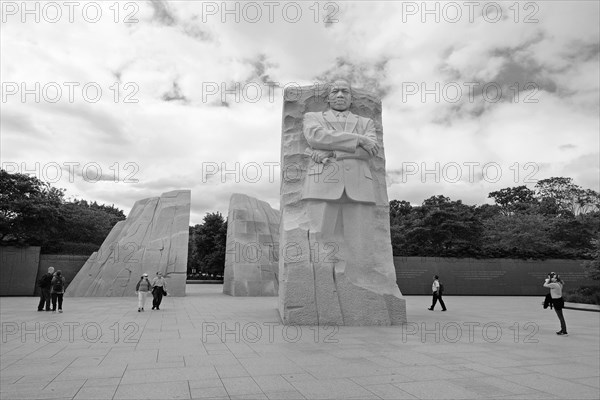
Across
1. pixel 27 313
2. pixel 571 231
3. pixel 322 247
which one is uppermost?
pixel 571 231

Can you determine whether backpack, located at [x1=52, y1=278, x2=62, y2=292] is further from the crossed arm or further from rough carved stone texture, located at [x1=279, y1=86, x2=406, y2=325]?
the crossed arm

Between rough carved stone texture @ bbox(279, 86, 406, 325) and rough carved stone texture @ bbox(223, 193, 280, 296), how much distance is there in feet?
31.7

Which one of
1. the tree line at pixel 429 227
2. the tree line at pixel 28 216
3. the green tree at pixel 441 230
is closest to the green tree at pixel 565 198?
the tree line at pixel 429 227

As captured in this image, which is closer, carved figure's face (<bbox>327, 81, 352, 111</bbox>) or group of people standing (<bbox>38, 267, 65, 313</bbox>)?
carved figure's face (<bbox>327, 81, 352, 111</bbox>)

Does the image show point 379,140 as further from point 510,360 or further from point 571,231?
point 571,231

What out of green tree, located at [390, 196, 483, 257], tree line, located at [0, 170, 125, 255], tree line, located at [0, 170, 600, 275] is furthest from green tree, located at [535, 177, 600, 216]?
tree line, located at [0, 170, 125, 255]

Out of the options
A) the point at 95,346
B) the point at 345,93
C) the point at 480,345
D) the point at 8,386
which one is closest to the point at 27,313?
the point at 95,346

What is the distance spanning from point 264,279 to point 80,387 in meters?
15.5

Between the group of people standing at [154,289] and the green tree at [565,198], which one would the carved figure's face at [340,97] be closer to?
the group of people standing at [154,289]

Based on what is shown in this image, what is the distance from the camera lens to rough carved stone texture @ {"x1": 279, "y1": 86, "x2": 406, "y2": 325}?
917cm

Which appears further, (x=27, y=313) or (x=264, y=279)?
(x=264, y=279)

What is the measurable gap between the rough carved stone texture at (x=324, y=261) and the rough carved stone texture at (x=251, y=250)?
967 cm

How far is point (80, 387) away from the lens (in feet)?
14.5

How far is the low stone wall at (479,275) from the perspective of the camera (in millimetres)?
23141
